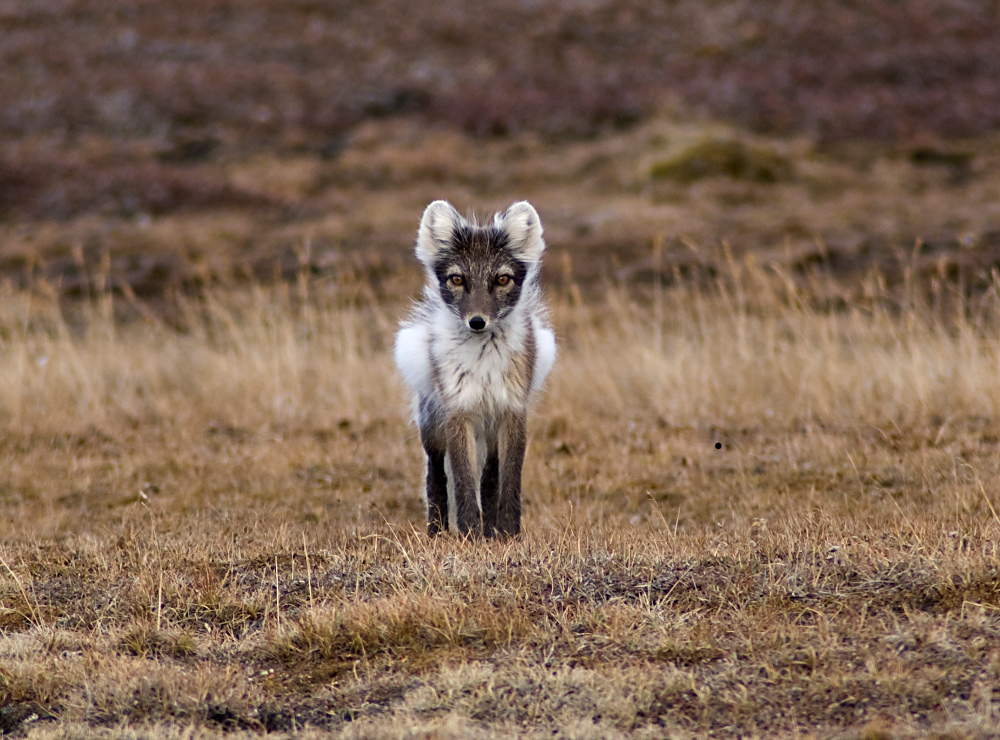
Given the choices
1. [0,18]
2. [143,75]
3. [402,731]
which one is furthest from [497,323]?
[0,18]

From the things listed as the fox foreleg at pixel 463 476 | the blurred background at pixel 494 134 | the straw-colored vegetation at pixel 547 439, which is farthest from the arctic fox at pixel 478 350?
the blurred background at pixel 494 134

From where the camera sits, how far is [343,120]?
2825cm

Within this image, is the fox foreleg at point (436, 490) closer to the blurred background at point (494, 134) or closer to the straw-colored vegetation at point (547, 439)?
the straw-colored vegetation at point (547, 439)

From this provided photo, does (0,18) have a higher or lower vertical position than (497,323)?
higher

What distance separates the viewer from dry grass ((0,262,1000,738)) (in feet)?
13.0

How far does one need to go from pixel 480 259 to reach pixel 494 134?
21578 mm

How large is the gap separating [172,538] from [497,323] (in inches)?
102

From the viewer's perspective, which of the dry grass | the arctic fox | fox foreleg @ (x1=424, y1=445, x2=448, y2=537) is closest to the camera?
the dry grass

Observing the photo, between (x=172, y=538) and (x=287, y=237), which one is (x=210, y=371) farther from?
(x=287, y=237)

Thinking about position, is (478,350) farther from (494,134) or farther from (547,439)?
(494,134)

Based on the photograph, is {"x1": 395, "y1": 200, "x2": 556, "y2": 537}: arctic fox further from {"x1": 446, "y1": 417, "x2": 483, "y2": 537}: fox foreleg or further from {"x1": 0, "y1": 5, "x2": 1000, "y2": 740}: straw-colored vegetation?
{"x1": 0, "y1": 5, "x2": 1000, "y2": 740}: straw-colored vegetation

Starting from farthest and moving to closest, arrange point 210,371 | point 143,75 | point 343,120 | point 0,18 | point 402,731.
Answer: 1. point 0,18
2. point 143,75
3. point 343,120
4. point 210,371
5. point 402,731

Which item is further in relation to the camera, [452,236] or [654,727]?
[452,236]

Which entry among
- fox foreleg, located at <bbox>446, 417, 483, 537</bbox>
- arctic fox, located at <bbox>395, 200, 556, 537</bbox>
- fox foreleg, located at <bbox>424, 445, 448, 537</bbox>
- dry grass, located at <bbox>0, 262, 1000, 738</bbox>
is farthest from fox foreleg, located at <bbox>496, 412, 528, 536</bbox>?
fox foreleg, located at <bbox>424, 445, 448, 537</bbox>
